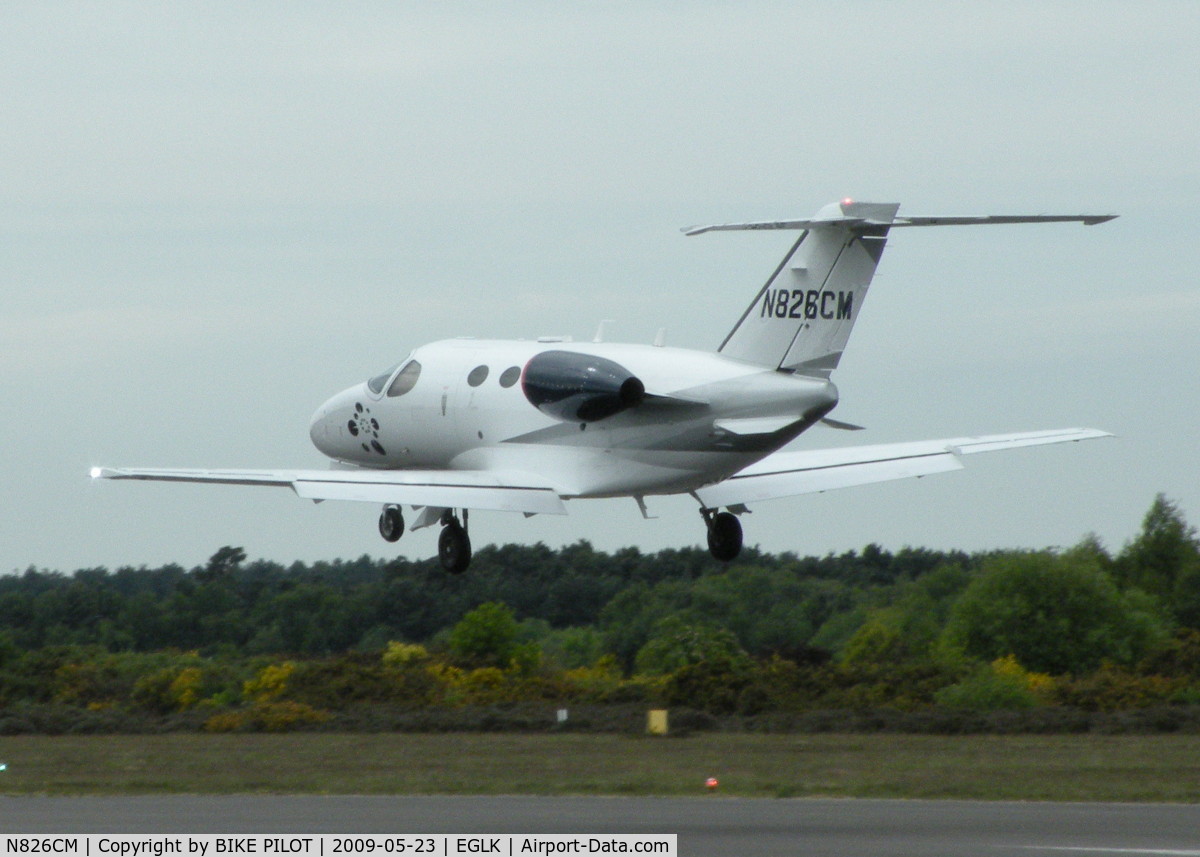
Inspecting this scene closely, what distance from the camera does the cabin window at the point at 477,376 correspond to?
3894 cm

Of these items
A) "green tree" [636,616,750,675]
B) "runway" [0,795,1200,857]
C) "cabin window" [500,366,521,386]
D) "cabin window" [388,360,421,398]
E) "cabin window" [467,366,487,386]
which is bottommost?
"runway" [0,795,1200,857]

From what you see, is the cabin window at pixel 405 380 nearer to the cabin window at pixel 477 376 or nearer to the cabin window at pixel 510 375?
the cabin window at pixel 477 376

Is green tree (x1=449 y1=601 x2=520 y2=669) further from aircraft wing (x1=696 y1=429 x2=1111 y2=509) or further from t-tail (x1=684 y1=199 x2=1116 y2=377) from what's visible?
t-tail (x1=684 y1=199 x2=1116 y2=377)

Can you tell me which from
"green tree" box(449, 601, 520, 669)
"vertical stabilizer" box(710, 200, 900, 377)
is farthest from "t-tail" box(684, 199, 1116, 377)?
"green tree" box(449, 601, 520, 669)

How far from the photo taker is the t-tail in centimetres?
3528

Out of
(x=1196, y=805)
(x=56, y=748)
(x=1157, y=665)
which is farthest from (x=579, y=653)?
(x=1196, y=805)

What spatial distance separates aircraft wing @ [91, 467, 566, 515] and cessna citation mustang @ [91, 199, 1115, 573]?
36 mm

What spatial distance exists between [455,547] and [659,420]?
6.80 m

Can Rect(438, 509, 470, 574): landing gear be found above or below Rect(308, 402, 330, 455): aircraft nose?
below

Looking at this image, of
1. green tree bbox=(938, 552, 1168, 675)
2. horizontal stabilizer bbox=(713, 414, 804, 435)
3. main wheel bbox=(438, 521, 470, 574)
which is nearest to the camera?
horizontal stabilizer bbox=(713, 414, 804, 435)

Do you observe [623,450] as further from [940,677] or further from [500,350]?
[940,677]

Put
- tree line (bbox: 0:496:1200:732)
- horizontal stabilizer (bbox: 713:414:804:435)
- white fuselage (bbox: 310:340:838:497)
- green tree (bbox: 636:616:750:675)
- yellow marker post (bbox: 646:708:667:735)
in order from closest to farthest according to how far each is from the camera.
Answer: horizontal stabilizer (bbox: 713:414:804:435), white fuselage (bbox: 310:340:838:497), yellow marker post (bbox: 646:708:667:735), tree line (bbox: 0:496:1200:732), green tree (bbox: 636:616:750:675)

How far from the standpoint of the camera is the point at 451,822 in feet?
119

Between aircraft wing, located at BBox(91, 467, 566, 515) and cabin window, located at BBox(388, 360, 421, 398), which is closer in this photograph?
aircraft wing, located at BBox(91, 467, 566, 515)
